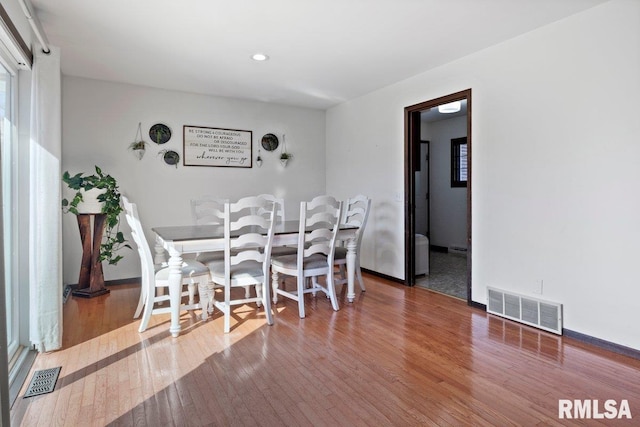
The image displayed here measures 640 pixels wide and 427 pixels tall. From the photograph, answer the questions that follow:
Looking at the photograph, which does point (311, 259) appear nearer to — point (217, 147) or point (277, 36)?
point (277, 36)

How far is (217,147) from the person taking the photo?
201 inches

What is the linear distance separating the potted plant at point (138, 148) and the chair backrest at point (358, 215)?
2.55m

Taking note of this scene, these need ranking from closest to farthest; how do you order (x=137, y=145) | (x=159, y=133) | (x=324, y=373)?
(x=324, y=373) → (x=137, y=145) → (x=159, y=133)

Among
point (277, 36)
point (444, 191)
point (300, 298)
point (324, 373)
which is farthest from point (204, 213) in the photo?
point (444, 191)

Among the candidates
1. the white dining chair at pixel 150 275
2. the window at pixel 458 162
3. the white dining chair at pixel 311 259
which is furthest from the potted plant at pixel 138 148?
the window at pixel 458 162

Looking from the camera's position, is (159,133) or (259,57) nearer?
(259,57)

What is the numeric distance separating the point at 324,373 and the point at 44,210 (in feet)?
6.93

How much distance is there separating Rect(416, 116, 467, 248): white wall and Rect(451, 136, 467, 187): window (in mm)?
68

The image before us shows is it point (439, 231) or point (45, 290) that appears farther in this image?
point (439, 231)

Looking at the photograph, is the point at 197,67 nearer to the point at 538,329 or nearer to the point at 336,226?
the point at 336,226

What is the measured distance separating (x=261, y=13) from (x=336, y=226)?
71.1 inches

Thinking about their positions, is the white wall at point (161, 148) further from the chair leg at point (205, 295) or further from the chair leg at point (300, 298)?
the chair leg at point (300, 298)

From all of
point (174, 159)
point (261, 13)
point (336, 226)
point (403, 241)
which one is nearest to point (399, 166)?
point (403, 241)

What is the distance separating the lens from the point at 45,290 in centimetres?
253
